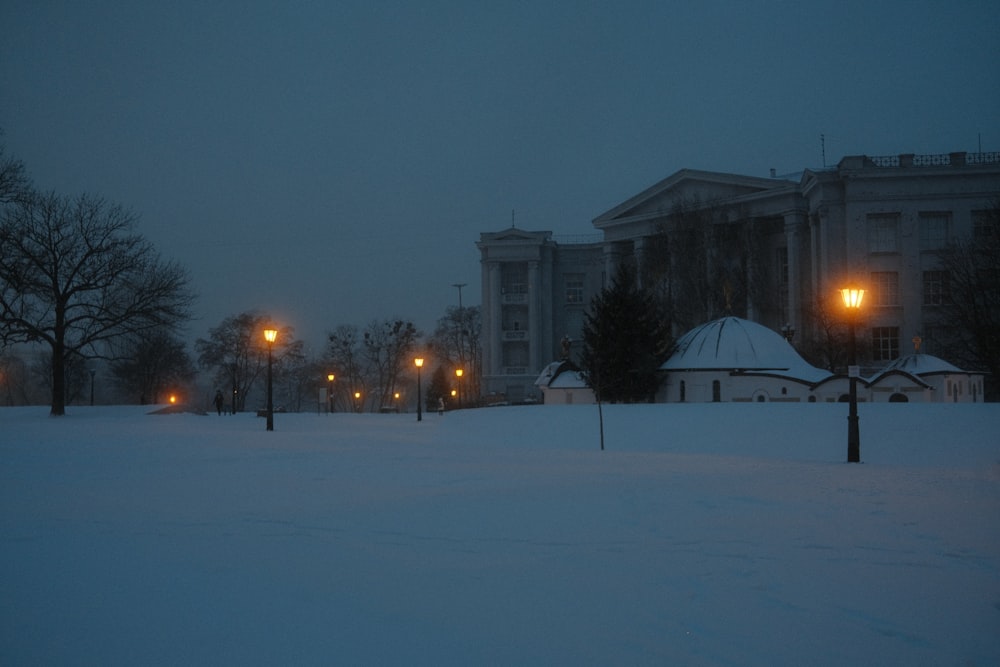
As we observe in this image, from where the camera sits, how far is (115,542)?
8.22m

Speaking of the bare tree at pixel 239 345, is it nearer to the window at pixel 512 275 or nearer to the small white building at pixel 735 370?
the window at pixel 512 275

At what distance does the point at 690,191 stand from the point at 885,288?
19.5 meters

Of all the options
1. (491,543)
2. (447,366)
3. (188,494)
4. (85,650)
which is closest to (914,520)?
(491,543)

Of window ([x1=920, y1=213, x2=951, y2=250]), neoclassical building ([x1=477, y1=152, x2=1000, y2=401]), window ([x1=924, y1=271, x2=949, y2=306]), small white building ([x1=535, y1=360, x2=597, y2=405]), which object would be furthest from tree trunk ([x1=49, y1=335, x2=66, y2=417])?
window ([x1=920, y1=213, x2=951, y2=250])

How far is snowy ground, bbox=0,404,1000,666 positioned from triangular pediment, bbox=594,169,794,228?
2203 inches

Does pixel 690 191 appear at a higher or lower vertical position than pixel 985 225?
higher

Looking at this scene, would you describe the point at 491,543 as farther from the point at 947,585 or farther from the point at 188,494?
the point at 188,494

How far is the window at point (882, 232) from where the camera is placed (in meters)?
59.3

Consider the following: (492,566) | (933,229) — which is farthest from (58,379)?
(933,229)

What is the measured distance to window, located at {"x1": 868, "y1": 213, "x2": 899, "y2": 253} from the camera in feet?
195

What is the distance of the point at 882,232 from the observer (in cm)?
5962

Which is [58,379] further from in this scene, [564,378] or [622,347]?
[622,347]

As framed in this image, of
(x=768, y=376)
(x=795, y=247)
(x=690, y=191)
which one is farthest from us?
(x=690, y=191)

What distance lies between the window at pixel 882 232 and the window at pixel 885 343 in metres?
6.01
